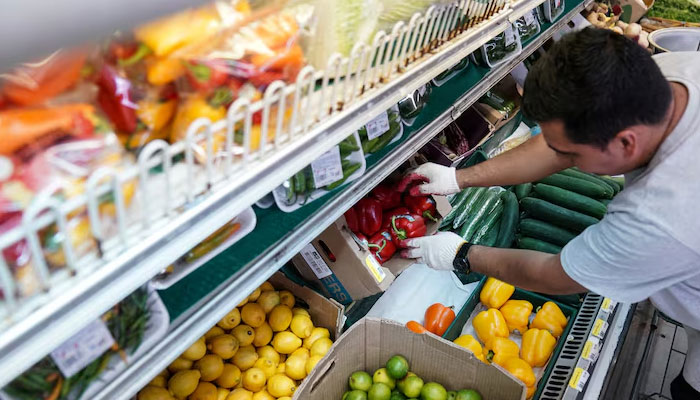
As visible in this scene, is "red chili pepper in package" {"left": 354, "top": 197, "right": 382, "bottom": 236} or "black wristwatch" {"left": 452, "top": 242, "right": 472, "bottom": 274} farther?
"red chili pepper in package" {"left": 354, "top": 197, "right": 382, "bottom": 236}

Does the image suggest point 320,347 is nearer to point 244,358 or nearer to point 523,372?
point 244,358

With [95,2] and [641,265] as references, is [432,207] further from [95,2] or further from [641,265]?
[95,2]

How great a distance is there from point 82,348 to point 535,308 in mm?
2345

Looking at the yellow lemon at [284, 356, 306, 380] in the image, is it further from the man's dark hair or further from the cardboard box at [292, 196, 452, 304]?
the man's dark hair

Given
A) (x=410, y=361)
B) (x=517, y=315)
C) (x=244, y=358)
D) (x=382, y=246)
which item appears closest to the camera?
(x=244, y=358)

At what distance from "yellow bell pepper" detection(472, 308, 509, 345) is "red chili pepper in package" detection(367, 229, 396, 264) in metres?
0.61

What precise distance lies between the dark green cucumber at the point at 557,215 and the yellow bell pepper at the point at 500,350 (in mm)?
839

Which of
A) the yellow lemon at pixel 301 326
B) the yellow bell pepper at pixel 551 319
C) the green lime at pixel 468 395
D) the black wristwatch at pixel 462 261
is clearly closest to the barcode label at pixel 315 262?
the yellow lemon at pixel 301 326

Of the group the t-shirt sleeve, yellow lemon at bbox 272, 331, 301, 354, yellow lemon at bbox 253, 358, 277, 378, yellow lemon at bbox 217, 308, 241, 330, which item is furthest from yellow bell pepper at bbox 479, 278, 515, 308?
yellow lemon at bbox 217, 308, 241, 330

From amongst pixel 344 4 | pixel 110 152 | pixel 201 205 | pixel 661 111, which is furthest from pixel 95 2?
pixel 661 111

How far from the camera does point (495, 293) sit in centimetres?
265

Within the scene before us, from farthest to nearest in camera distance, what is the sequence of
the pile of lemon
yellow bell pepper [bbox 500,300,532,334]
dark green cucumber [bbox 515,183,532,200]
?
dark green cucumber [bbox 515,183,532,200] → yellow bell pepper [bbox 500,300,532,334] → the pile of lemon

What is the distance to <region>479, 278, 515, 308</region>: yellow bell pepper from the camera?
2643 millimetres

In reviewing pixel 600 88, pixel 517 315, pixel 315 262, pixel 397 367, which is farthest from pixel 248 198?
pixel 517 315
